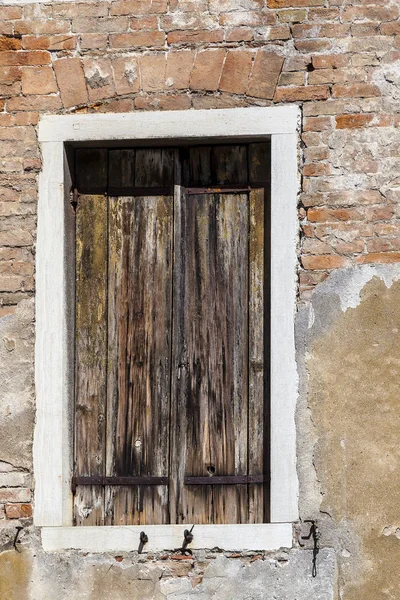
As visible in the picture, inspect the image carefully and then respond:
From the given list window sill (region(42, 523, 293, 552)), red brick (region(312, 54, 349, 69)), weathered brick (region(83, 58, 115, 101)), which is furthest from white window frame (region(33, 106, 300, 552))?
red brick (region(312, 54, 349, 69))

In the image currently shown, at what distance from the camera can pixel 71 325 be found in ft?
13.8

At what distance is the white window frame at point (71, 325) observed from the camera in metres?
3.99

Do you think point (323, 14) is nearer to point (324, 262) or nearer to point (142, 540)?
point (324, 262)

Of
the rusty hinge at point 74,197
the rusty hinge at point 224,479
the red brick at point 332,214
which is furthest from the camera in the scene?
the rusty hinge at point 74,197

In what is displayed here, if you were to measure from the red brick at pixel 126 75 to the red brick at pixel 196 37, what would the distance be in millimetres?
202

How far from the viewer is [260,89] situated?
4109mm

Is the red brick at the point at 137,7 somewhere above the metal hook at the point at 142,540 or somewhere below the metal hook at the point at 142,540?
above

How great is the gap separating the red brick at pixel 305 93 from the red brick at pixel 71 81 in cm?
91

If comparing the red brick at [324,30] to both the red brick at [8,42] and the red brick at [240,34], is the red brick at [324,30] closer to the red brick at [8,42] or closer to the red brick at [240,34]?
the red brick at [240,34]

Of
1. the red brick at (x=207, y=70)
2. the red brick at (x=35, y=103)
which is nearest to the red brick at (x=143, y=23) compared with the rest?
the red brick at (x=207, y=70)

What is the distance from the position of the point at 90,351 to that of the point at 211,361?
1.85ft

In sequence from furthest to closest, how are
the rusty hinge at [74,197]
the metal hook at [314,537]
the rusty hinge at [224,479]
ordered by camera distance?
the rusty hinge at [74,197] < the rusty hinge at [224,479] < the metal hook at [314,537]

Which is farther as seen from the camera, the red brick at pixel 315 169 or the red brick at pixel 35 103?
the red brick at pixel 35 103

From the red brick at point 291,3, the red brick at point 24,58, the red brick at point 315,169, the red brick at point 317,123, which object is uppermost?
the red brick at point 291,3
